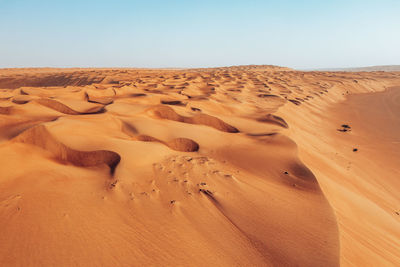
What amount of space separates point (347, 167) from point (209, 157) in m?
3.09

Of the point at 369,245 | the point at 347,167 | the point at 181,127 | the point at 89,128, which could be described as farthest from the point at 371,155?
the point at 89,128

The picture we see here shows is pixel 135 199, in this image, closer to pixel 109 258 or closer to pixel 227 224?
pixel 109 258

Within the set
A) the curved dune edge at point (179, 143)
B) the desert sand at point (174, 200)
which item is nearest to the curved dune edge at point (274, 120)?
the desert sand at point (174, 200)

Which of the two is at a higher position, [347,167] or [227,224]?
[227,224]

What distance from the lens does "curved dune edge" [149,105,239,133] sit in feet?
16.3

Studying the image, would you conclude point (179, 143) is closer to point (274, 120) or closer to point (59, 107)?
point (59, 107)

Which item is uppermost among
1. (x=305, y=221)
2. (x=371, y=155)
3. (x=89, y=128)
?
(x=89, y=128)

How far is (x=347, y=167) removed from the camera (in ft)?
15.0

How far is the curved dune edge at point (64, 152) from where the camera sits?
2.74 m

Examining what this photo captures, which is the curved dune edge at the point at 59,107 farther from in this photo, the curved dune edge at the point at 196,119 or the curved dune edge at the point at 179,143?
the curved dune edge at the point at 179,143

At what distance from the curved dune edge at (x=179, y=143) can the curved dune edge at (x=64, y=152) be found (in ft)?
2.92

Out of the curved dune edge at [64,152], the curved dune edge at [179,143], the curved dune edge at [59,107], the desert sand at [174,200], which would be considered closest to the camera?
the desert sand at [174,200]

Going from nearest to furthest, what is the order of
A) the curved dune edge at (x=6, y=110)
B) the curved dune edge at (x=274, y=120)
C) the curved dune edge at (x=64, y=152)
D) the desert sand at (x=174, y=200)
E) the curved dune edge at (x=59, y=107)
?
the desert sand at (x=174, y=200)
the curved dune edge at (x=64, y=152)
the curved dune edge at (x=6, y=110)
the curved dune edge at (x=59, y=107)
the curved dune edge at (x=274, y=120)

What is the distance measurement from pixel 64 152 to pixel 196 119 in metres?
2.81
